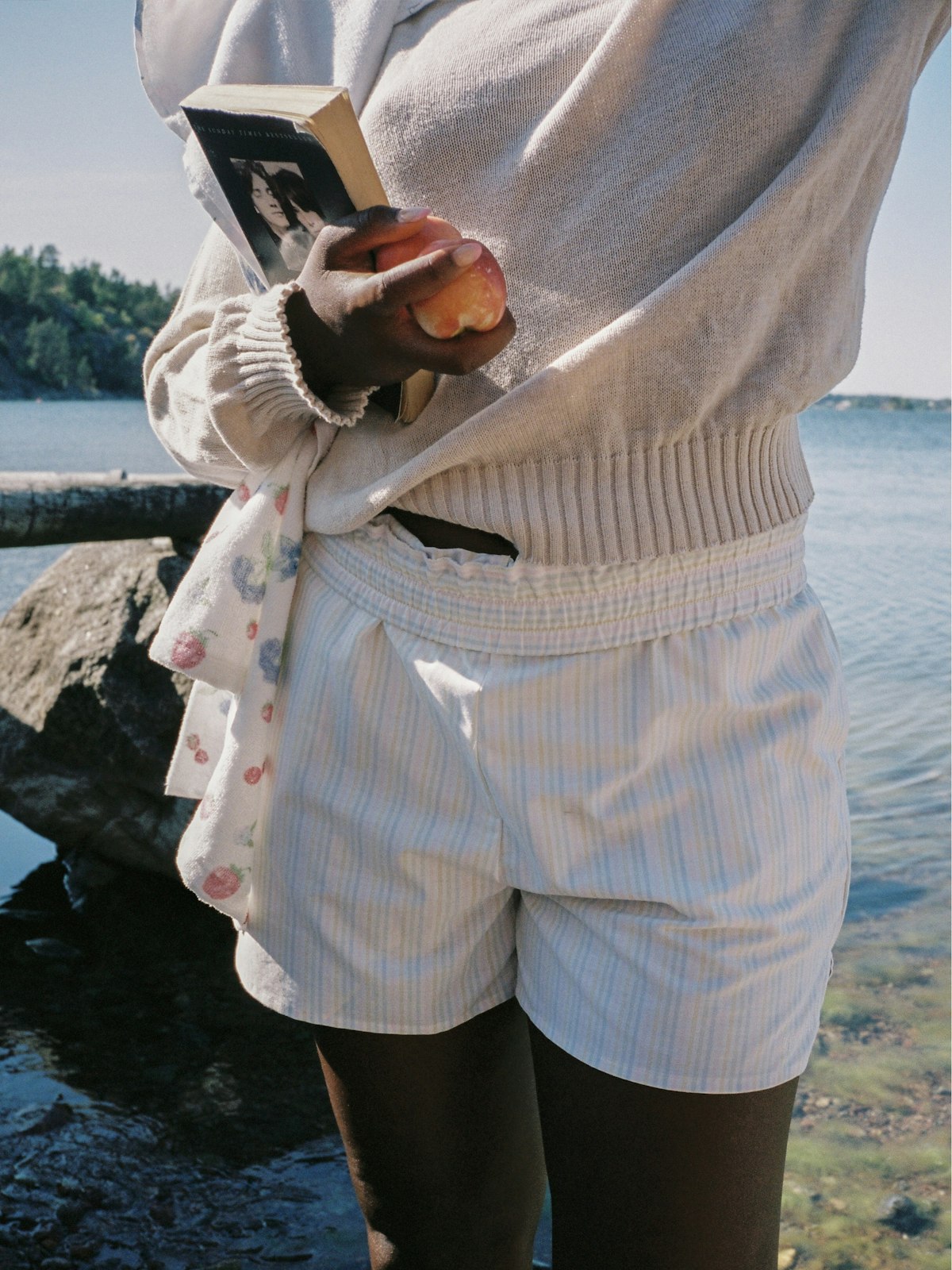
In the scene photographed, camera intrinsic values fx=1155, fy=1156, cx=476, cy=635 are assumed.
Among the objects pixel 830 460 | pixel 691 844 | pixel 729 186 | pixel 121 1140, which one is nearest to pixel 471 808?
pixel 691 844

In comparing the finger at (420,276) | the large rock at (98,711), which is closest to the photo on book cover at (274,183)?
the finger at (420,276)

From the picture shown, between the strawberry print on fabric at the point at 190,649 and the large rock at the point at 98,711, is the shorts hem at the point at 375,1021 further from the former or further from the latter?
the large rock at the point at 98,711

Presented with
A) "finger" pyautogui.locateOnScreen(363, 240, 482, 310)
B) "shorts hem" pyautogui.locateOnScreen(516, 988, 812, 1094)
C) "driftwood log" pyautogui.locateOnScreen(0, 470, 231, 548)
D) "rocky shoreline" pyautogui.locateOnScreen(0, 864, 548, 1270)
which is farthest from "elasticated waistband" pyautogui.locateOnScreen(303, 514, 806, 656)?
"driftwood log" pyautogui.locateOnScreen(0, 470, 231, 548)

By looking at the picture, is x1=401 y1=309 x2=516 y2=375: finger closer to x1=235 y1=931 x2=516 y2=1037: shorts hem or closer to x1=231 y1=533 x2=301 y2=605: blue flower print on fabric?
x1=231 y1=533 x2=301 y2=605: blue flower print on fabric

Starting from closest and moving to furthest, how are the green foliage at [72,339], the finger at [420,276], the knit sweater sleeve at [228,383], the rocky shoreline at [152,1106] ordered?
the finger at [420,276] → the knit sweater sleeve at [228,383] → the rocky shoreline at [152,1106] → the green foliage at [72,339]

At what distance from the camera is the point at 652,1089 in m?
1.00

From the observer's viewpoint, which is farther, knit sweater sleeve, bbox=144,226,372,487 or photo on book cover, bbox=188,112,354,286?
knit sweater sleeve, bbox=144,226,372,487

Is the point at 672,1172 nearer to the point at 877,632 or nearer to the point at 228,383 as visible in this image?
the point at 228,383

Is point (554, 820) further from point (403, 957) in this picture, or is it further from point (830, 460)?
point (830, 460)

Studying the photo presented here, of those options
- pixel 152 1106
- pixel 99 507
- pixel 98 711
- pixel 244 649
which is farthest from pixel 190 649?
pixel 98 711

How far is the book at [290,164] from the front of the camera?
3.06 ft

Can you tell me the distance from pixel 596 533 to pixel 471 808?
0.92ft

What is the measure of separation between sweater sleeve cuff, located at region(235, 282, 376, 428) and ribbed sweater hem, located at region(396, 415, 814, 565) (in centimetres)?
12

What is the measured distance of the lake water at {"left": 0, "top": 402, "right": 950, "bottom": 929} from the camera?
417 cm
